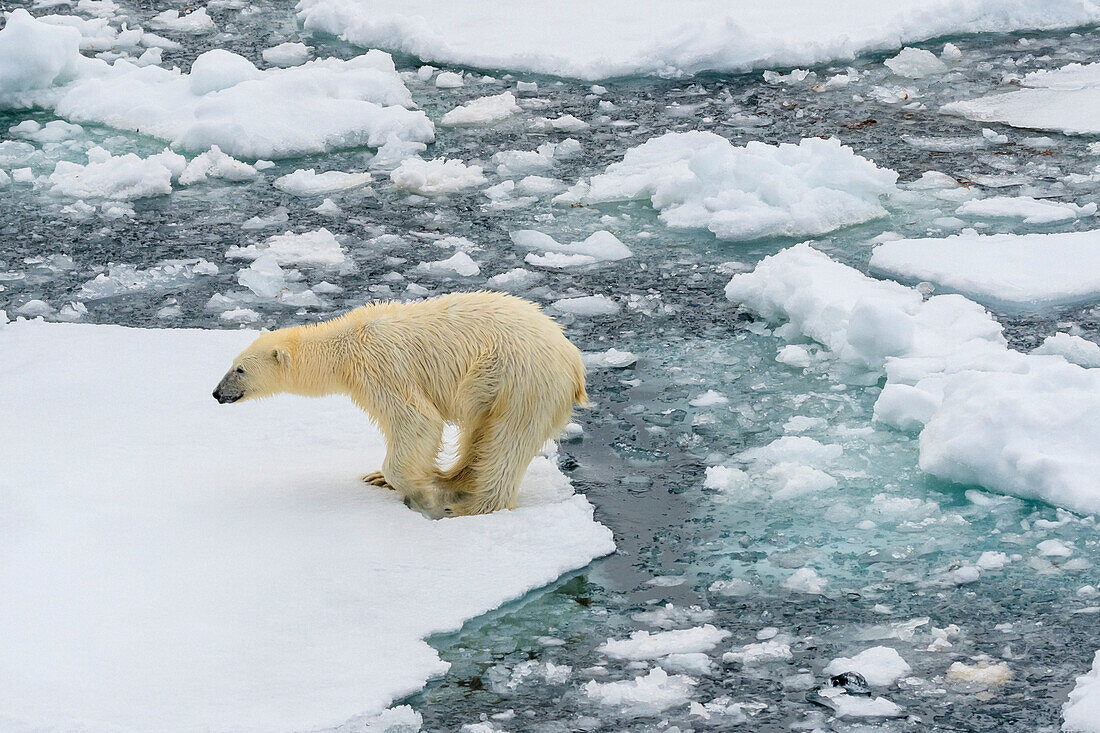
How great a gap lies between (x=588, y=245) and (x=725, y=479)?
247 centimetres

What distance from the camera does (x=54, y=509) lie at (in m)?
4.38

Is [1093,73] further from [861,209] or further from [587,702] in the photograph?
[587,702]

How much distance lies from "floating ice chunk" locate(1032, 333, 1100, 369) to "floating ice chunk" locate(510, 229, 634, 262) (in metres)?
2.22

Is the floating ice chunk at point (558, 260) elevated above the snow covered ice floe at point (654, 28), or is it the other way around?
the snow covered ice floe at point (654, 28)

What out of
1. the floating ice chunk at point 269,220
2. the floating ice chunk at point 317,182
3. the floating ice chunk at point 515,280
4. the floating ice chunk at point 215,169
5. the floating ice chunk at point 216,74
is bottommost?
the floating ice chunk at point 515,280

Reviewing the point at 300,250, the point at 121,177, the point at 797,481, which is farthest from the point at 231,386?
the point at 121,177

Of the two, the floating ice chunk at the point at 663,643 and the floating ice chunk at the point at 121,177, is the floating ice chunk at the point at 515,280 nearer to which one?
the floating ice chunk at the point at 121,177

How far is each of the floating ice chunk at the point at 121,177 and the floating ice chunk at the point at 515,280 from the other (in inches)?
96.4

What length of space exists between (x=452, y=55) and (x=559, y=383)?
6.10 metres

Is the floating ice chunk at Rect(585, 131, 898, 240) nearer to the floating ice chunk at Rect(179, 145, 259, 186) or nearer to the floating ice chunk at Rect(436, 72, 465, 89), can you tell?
the floating ice chunk at Rect(179, 145, 259, 186)

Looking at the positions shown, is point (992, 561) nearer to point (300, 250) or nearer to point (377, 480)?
point (377, 480)

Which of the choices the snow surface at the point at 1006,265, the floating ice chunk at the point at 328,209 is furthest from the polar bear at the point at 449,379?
the floating ice chunk at the point at 328,209

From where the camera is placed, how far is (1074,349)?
18.3ft

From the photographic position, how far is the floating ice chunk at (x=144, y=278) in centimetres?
673
